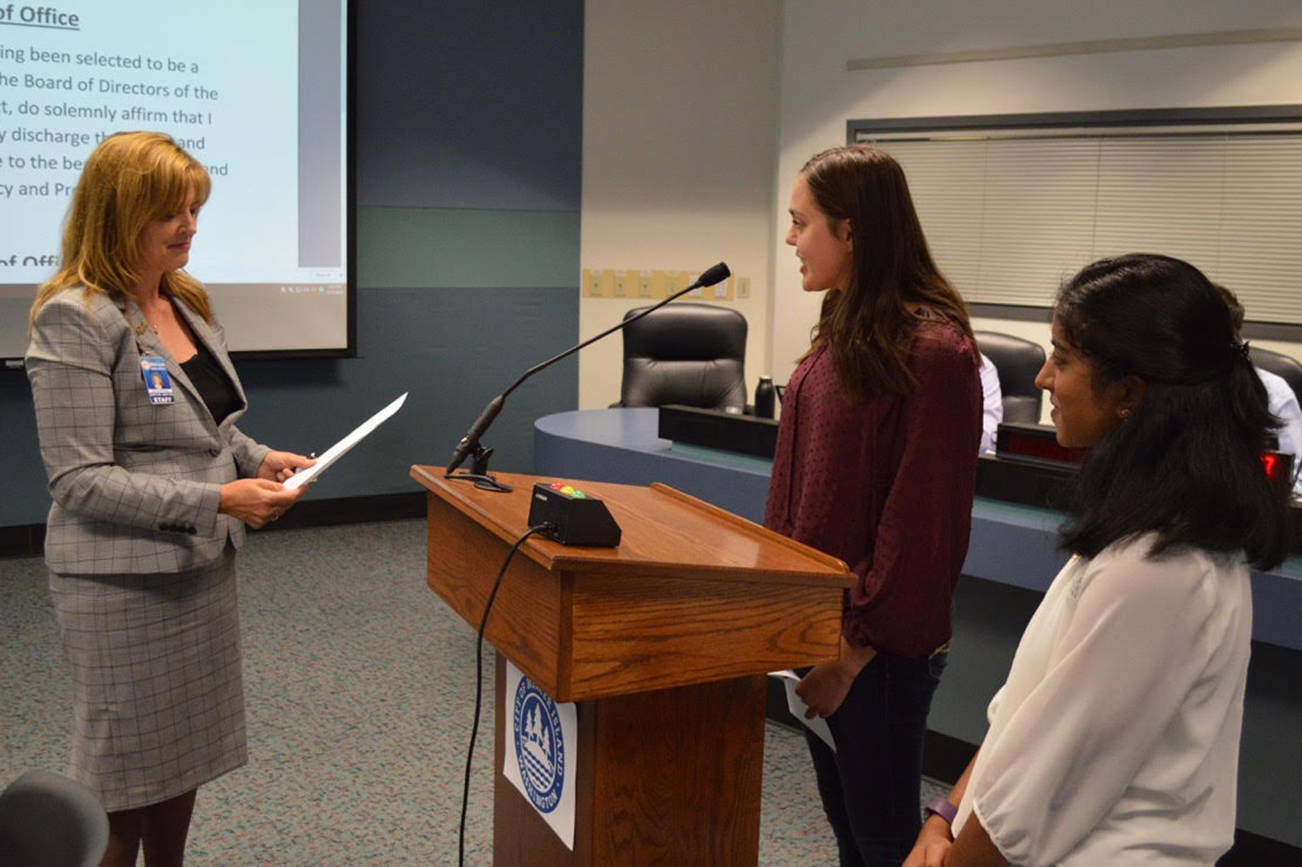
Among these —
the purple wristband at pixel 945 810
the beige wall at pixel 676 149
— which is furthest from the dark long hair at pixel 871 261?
the beige wall at pixel 676 149

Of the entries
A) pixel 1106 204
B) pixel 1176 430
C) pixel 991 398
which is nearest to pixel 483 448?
pixel 1176 430

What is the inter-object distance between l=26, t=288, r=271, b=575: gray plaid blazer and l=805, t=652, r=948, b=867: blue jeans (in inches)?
38.8

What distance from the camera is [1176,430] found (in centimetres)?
111

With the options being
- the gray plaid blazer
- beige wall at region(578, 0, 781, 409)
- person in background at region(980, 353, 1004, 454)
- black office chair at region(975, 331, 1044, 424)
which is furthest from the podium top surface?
beige wall at region(578, 0, 781, 409)

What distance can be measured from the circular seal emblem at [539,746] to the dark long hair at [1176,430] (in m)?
0.68

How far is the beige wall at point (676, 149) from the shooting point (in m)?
5.95

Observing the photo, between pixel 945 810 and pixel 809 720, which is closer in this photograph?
pixel 945 810

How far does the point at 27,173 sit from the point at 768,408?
2.89 metres

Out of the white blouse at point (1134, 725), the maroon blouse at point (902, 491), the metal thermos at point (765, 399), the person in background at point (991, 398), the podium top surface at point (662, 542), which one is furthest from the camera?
the person in background at point (991, 398)

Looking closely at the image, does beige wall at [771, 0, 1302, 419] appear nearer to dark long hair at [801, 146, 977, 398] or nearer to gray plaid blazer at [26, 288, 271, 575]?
dark long hair at [801, 146, 977, 398]

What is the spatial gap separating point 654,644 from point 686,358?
143 inches

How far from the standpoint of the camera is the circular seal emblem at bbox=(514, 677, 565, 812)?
148 centimetres

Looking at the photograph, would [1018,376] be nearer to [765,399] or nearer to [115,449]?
[765,399]

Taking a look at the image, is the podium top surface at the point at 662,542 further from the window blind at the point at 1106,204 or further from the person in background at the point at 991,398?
the window blind at the point at 1106,204
